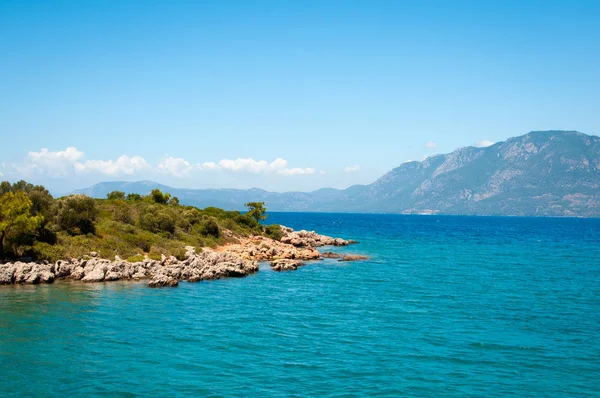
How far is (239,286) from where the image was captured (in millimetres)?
48000

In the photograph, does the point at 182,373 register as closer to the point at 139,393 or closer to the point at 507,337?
the point at 139,393

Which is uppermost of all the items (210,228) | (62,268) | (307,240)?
(210,228)

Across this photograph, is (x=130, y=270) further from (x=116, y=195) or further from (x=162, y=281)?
(x=116, y=195)

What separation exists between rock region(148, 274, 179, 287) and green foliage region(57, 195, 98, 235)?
17.4m

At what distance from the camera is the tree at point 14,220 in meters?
46.8

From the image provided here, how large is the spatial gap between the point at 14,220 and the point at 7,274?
19.1 ft


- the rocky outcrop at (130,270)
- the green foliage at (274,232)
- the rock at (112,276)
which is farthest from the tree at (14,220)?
the green foliage at (274,232)

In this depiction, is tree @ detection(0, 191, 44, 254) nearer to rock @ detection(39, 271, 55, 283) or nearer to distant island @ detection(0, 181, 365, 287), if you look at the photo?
distant island @ detection(0, 181, 365, 287)

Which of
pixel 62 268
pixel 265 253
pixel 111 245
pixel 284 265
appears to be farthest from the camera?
pixel 265 253

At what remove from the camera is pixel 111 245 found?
56.0m

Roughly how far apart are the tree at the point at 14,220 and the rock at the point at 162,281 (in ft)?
45.9

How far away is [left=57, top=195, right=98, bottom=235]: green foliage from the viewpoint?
2244 inches

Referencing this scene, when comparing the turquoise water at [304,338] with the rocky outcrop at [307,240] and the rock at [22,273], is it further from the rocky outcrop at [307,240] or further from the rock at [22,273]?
the rocky outcrop at [307,240]

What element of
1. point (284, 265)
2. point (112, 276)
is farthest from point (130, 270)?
point (284, 265)
